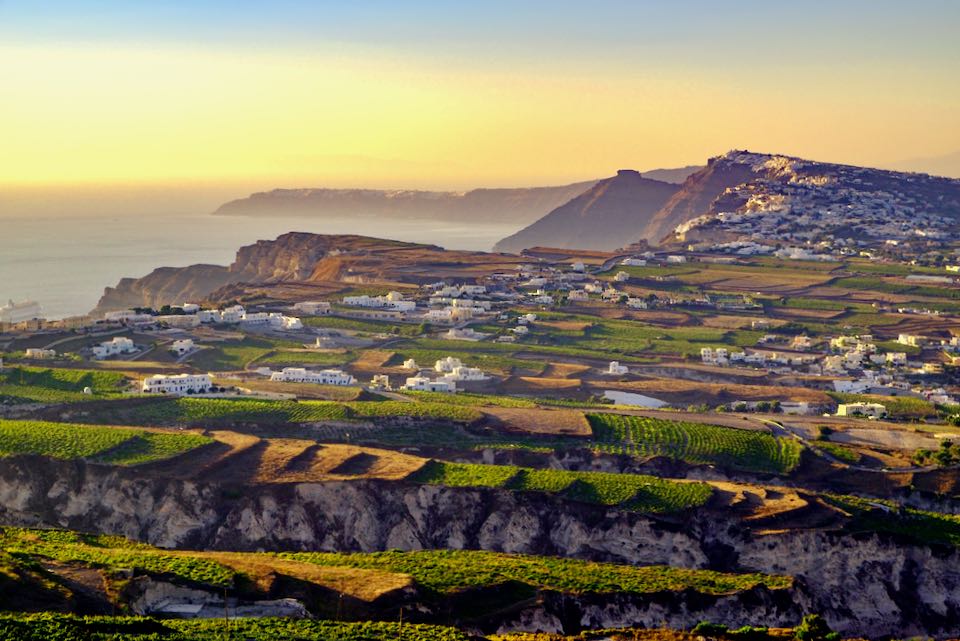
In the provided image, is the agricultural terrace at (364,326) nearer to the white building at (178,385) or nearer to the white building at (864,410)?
the white building at (178,385)

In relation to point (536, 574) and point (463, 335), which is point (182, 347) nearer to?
point (463, 335)

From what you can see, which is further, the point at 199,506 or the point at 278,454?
the point at 278,454

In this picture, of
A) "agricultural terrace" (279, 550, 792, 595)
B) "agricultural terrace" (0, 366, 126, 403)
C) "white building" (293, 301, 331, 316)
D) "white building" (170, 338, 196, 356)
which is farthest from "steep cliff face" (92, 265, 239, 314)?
"agricultural terrace" (279, 550, 792, 595)

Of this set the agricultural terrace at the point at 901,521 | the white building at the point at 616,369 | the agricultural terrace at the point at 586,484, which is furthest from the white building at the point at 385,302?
the agricultural terrace at the point at 901,521

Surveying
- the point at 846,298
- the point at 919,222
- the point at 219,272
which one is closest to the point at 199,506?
the point at 846,298

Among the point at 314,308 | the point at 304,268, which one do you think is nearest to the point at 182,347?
the point at 314,308

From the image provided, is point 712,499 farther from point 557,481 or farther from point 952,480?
point 952,480
